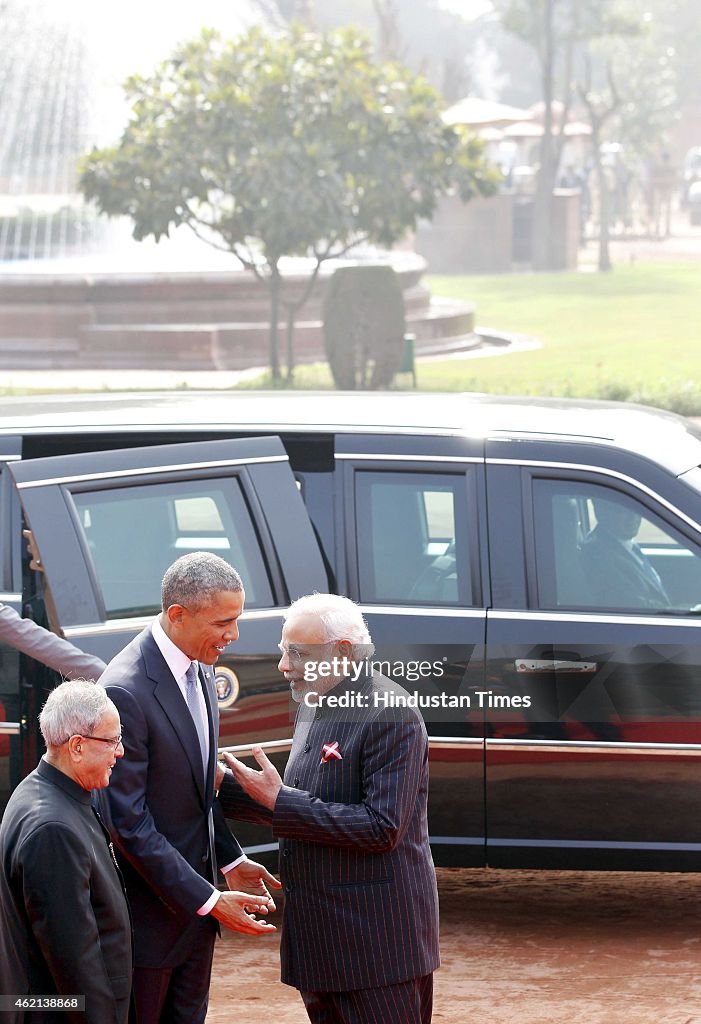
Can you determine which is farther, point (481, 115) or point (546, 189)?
point (481, 115)

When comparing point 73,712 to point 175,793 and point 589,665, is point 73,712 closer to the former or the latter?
point 175,793

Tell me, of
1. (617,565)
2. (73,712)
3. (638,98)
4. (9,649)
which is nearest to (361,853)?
(73,712)

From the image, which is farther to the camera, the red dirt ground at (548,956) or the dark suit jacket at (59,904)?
the red dirt ground at (548,956)

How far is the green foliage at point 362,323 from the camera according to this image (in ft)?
85.4

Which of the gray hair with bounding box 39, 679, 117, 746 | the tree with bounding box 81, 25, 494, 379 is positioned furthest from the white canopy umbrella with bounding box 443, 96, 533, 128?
the gray hair with bounding box 39, 679, 117, 746

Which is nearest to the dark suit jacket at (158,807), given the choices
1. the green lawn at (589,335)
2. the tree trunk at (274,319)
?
the green lawn at (589,335)

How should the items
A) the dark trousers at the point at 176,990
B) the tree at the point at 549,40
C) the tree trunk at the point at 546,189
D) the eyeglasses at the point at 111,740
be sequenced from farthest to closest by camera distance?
the tree at the point at 549,40
the tree trunk at the point at 546,189
the dark trousers at the point at 176,990
the eyeglasses at the point at 111,740

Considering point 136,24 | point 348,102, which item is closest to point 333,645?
point 348,102

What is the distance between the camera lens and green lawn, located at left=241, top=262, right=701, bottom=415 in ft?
85.0

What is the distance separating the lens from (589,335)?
35.0 m

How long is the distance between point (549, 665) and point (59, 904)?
249 cm

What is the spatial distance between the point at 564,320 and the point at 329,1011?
35338 millimetres

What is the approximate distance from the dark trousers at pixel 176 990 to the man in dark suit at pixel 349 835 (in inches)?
11.6

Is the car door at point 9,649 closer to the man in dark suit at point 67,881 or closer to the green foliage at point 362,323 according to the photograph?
the man in dark suit at point 67,881
